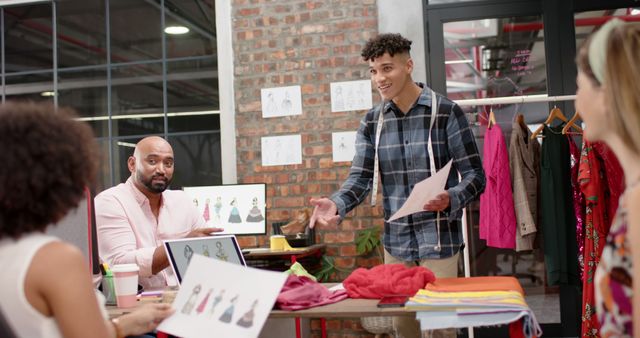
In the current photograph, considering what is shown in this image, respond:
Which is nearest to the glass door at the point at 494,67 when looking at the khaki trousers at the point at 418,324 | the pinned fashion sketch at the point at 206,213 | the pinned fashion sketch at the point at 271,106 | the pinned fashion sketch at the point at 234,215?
the pinned fashion sketch at the point at 271,106

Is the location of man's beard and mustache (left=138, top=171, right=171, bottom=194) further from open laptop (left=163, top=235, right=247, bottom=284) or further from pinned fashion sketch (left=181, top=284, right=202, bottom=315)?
pinned fashion sketch (left=181, top=284, right=202, bottom=315)

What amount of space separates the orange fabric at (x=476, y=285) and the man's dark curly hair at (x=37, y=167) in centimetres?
117

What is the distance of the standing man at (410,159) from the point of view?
8.57 ft

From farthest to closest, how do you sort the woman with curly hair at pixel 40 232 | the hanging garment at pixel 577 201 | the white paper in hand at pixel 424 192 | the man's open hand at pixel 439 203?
the hanging garment at pixel 577 201, the man's open hand at pixel 439 203, the white paper in hand at pixel 424 192, the woman with curly hair at pixel 40 232

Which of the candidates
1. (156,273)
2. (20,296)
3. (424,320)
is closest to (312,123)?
(156,273)

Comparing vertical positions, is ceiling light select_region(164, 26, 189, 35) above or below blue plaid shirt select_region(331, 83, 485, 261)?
above

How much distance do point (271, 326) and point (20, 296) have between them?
4.98ft

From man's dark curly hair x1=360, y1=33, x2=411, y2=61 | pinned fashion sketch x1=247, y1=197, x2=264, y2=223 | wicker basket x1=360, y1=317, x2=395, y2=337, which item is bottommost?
wicker basket x1=360, y1=317, x2=395, y2=337

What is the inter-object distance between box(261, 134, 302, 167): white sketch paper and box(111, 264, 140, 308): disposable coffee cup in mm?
2543

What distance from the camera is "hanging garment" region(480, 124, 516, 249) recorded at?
13.0 ft

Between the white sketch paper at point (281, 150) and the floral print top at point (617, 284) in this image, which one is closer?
the floral print top at point (617, 284)

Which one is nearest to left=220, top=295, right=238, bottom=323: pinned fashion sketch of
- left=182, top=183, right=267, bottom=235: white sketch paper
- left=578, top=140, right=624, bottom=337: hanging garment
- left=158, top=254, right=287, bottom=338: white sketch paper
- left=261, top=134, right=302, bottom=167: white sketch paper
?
left=158, top=254, right=287, bottom=338: white sketch paper

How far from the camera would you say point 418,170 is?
2.67 meters

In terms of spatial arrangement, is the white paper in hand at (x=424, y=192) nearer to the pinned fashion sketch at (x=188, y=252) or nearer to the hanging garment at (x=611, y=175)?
the pinned fashion sketch at (x=188, y=252)
